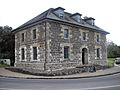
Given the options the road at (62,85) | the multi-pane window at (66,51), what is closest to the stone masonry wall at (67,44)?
the multi-pane window at (66,51)

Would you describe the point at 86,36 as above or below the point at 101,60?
above

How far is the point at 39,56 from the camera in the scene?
2361 centimetres

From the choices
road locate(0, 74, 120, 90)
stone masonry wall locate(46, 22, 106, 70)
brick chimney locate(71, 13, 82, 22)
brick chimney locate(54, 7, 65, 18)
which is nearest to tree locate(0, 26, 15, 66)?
brick chimney locate(71, 13, 82, 22)

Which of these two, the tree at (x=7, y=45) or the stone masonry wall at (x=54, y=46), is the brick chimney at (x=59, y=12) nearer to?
the stone masonry wall at (x=54, y=46)

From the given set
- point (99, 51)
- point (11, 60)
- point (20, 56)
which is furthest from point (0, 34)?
point (99, 51)

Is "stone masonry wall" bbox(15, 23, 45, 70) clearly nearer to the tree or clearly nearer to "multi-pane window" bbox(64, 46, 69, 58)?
"multi-pane window" bbox(64, 46, 69, 58)

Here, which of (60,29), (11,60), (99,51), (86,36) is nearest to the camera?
(60,29)

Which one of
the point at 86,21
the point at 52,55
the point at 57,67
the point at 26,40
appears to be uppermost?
the point at 86,21

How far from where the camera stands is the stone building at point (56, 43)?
23.0 meters

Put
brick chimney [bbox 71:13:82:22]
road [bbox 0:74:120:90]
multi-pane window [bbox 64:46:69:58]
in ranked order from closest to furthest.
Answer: road [bbox 0:74:120:90] → multi-pane window [bbox 64:46:69:58] → brick chimney [bbox 71:13:82:22]

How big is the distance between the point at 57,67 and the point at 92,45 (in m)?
8.38

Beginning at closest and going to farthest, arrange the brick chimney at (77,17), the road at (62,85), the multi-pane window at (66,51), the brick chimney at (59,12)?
the road at (62,85) < the multi-pane window at (66,51) < the brick chimney at (59,12) < the brick chimney at (77,17)

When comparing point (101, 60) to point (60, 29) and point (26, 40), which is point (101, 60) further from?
point (26, 40)

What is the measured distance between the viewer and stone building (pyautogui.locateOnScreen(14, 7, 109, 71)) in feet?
75.4
